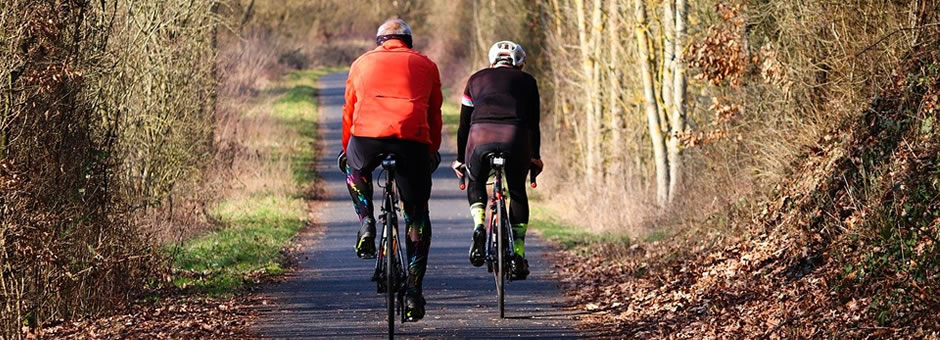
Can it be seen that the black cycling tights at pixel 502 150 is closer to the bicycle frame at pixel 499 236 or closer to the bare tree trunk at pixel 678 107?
the bicycle frame at pixel 499 236

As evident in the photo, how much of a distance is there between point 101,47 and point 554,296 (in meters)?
4.23

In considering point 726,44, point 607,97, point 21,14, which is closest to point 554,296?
point 726,44

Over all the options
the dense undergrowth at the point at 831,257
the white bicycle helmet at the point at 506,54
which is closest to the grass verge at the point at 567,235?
the dense undergrowth at the point at 831,257

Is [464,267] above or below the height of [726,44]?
below

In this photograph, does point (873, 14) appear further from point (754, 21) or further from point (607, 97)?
point (607, 97)

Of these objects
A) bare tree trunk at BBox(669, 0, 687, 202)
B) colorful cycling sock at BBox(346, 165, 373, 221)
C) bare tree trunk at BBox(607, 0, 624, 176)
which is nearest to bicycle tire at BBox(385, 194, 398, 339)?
colorful cycling sock at BBox(346, 165, 373, 221)

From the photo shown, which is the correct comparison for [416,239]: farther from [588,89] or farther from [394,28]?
[588,89]

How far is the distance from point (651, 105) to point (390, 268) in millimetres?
11370

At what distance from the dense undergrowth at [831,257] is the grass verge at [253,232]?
10.9ft

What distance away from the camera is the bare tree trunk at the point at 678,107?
1864 centimetres

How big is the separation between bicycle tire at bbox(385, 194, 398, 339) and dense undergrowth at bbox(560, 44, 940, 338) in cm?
178

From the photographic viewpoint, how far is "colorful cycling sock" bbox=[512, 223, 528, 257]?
11.5 m

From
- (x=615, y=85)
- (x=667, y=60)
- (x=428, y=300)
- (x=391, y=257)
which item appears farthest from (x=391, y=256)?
(x=615, y=85)

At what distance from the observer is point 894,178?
1052cm
